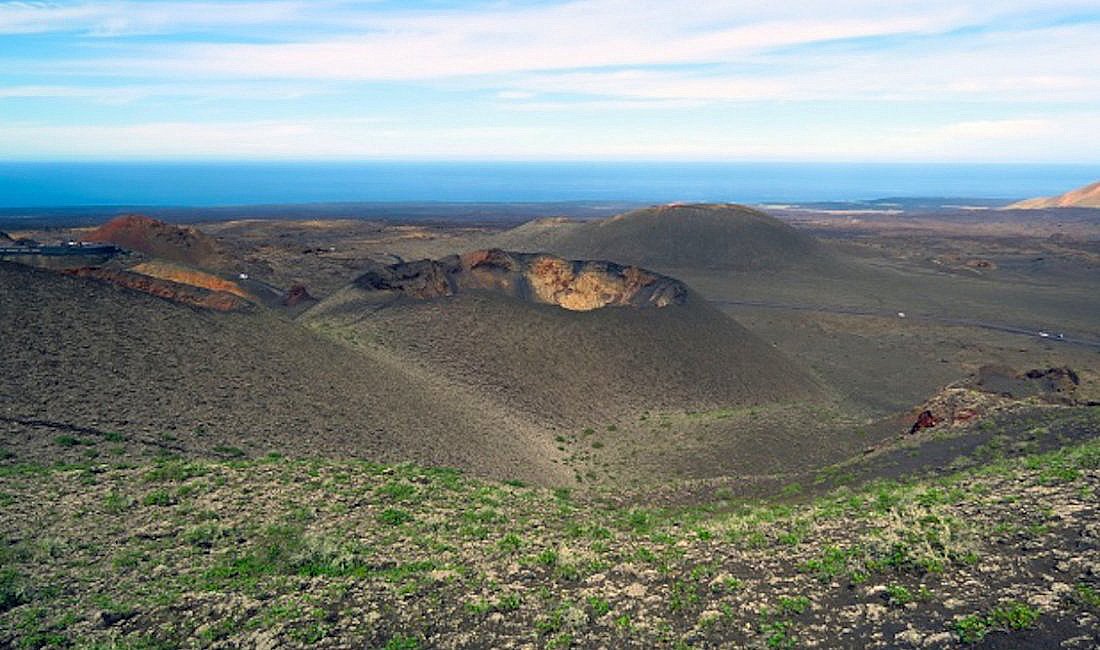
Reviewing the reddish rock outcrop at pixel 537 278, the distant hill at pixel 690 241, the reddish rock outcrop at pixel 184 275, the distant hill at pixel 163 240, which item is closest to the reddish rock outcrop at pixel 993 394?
the reddish rock outcrop at pixel 537 278

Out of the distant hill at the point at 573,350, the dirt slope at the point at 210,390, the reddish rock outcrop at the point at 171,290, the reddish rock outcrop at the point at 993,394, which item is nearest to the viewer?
the dirt slope at the point at 210,390

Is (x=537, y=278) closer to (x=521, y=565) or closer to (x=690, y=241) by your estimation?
(x=521, y=565)

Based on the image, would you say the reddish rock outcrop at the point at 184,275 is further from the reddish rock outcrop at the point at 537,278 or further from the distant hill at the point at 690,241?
the distant hill at the point at 690,241

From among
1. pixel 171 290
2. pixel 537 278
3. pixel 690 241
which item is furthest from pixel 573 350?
pixel 690 241

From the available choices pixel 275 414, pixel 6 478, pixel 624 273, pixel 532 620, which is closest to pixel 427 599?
pixel 532 620

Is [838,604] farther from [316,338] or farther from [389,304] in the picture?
[389,304]
